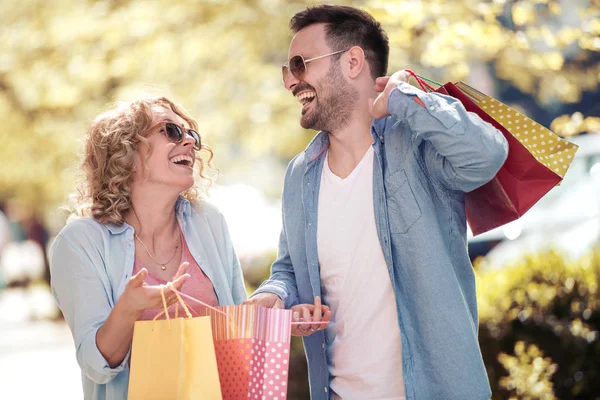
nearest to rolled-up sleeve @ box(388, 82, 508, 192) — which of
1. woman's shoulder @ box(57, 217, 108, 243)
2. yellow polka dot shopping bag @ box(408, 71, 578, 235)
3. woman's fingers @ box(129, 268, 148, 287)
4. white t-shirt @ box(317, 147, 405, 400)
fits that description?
yellow polka dot shopping bag @ box(408, 71, 578, 235)

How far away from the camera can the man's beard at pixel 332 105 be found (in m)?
3.14

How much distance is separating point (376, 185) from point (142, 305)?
3.34 feet

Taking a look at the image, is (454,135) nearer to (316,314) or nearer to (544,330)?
(316,314)

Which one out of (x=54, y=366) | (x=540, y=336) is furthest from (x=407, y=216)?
(x=54, y=366)

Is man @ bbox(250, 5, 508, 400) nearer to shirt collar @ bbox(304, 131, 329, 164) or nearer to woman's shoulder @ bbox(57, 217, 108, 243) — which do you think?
shirt collar @ bbox(304, 131, 329, 164)

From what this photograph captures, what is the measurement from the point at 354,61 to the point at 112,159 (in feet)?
3.82

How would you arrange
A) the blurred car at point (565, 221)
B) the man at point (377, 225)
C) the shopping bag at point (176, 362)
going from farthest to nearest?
the blurred car at point (565, 221), the man at point (377, 225), the shopping bag at point (176, 362)

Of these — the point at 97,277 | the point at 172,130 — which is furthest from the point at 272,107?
the point at 97,277

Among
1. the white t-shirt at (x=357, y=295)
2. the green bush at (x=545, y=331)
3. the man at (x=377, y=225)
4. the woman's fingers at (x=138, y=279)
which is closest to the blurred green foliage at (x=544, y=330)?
the green bush at (x=545, y=331)

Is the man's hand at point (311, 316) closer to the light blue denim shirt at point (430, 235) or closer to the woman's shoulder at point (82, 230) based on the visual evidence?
the light blue denim shirt at point (430, 235)

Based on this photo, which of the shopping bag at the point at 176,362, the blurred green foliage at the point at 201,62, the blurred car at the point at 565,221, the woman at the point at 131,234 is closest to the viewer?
the shopping bag at the point at 176,362

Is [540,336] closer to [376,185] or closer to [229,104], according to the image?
[376,185]

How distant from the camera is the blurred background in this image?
A: 512 centimetres

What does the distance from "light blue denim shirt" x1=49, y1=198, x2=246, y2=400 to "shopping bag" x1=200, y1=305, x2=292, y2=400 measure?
50 centimetres
